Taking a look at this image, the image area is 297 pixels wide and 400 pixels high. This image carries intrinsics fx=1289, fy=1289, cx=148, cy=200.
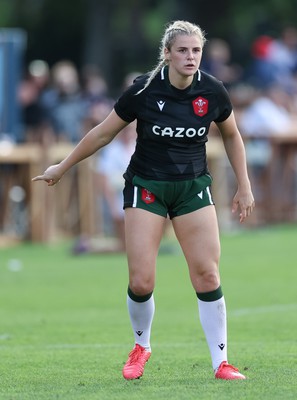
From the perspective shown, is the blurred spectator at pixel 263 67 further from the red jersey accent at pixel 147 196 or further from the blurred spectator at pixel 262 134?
the red jersey accent at pixel 147 196

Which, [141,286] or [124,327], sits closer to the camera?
[141,286]

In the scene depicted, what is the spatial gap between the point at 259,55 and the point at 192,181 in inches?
686

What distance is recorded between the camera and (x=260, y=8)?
34188mm

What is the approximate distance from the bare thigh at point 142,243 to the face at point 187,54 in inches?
37.1

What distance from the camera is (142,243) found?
816cm

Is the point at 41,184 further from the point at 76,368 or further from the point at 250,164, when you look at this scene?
the point at 76,368

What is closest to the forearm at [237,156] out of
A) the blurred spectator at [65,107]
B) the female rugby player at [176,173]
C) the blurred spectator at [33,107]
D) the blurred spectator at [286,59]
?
the female rugby player at [176,173]

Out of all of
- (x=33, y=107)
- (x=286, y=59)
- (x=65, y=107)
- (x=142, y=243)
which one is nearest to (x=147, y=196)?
(x=142, y=243)

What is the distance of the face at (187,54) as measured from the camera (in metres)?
7.98

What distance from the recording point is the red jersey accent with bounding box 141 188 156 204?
8227 mm

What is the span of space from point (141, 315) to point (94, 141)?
3.86 feet

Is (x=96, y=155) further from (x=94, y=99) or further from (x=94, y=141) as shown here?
(x=94, y=141)

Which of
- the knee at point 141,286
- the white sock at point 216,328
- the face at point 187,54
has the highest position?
the face at point 187,54

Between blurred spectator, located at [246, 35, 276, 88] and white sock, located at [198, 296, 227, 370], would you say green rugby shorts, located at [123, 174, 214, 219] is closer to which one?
white sock, located at [198, 296, 227, 370]
